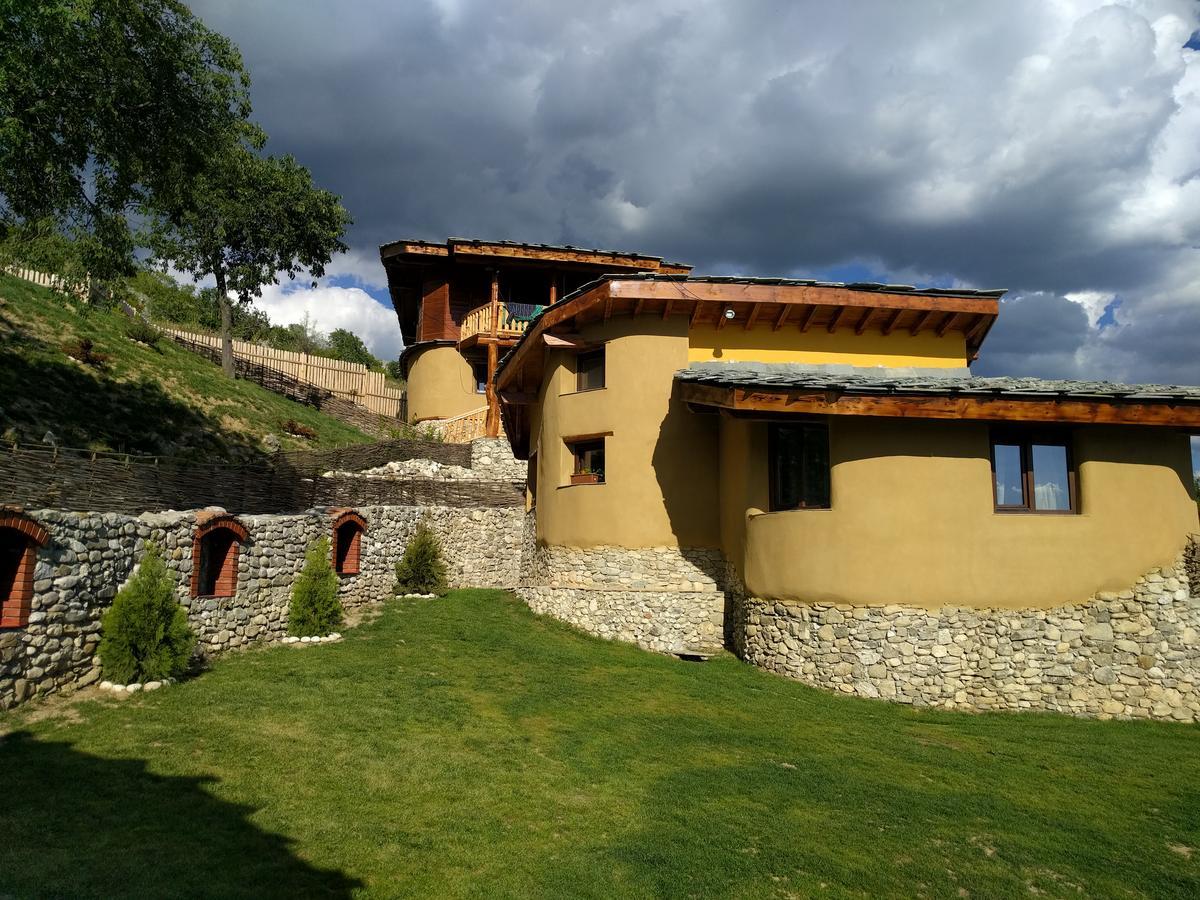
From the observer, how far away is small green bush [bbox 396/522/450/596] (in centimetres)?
1933

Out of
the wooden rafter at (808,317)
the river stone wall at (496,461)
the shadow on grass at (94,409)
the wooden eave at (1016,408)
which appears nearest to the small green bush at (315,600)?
the shadow on grass at (94,409)

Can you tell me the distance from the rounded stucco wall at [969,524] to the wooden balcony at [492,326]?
1905cm

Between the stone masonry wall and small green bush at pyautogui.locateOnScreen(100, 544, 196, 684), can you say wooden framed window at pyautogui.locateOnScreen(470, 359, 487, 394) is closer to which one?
the stone masonry wall

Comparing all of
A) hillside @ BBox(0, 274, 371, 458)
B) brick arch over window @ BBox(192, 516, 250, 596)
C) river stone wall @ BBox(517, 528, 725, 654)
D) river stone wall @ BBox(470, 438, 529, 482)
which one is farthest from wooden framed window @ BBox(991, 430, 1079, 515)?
hillside @ BBox(0, 274, 371, 458)

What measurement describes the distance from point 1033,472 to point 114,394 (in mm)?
26246

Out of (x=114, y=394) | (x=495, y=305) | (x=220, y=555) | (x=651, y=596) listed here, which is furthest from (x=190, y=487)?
(x=495, y=305)

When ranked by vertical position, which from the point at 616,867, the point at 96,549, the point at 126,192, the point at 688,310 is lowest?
the point at 616,867

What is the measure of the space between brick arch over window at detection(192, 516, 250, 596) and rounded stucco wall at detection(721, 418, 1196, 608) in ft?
33.0

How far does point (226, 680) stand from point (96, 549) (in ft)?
8.84

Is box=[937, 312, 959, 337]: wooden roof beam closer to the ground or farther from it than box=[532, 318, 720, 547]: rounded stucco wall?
farther from it

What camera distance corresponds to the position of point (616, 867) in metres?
6.68

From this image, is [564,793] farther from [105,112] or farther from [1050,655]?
[105,112]

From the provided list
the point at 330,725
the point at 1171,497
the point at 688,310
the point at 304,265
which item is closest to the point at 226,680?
the point at 330,725

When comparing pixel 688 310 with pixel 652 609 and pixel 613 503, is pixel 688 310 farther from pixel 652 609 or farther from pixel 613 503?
pixel 652 609
